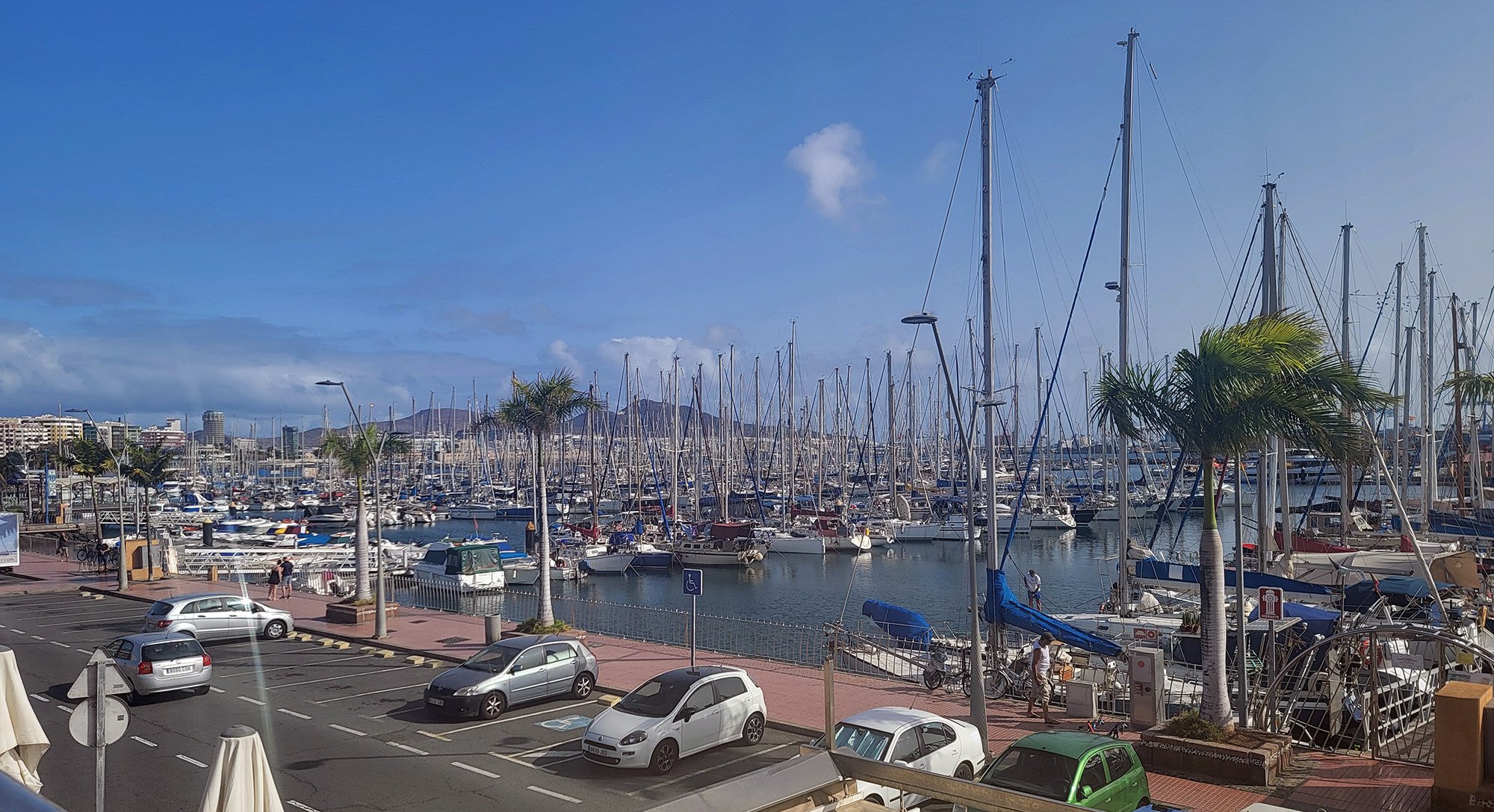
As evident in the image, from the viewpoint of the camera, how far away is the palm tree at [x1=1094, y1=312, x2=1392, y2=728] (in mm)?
15086

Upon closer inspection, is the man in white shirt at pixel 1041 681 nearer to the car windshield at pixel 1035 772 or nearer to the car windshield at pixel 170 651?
the car windshield at pixel 1035 772

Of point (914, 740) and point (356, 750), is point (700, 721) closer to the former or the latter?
point (914, 740)

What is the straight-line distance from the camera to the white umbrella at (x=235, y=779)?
793 cm

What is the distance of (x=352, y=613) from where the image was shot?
1202 inches

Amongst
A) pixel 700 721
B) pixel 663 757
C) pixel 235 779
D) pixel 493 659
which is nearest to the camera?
pixel 235 779

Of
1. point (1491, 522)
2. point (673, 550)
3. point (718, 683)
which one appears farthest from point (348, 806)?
point (1491, 522)

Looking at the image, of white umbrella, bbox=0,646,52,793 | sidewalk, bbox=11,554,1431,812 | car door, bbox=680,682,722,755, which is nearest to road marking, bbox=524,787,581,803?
car door, bbox=680,682,722,755

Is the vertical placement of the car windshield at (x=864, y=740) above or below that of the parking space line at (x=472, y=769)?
above

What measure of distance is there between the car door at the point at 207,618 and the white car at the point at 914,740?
2146 cm

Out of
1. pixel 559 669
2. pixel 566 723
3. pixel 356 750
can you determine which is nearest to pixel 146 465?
pixel 559 669

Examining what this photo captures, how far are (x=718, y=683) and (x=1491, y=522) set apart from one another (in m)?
53.9

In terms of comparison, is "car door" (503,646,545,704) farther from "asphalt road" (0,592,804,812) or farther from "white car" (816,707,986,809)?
"white car" (816,707,986,809)

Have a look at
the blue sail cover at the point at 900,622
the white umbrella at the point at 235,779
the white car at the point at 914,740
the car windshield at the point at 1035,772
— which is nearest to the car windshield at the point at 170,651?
the white umbrella at the point at 235,779

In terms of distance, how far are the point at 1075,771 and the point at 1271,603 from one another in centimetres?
2196
